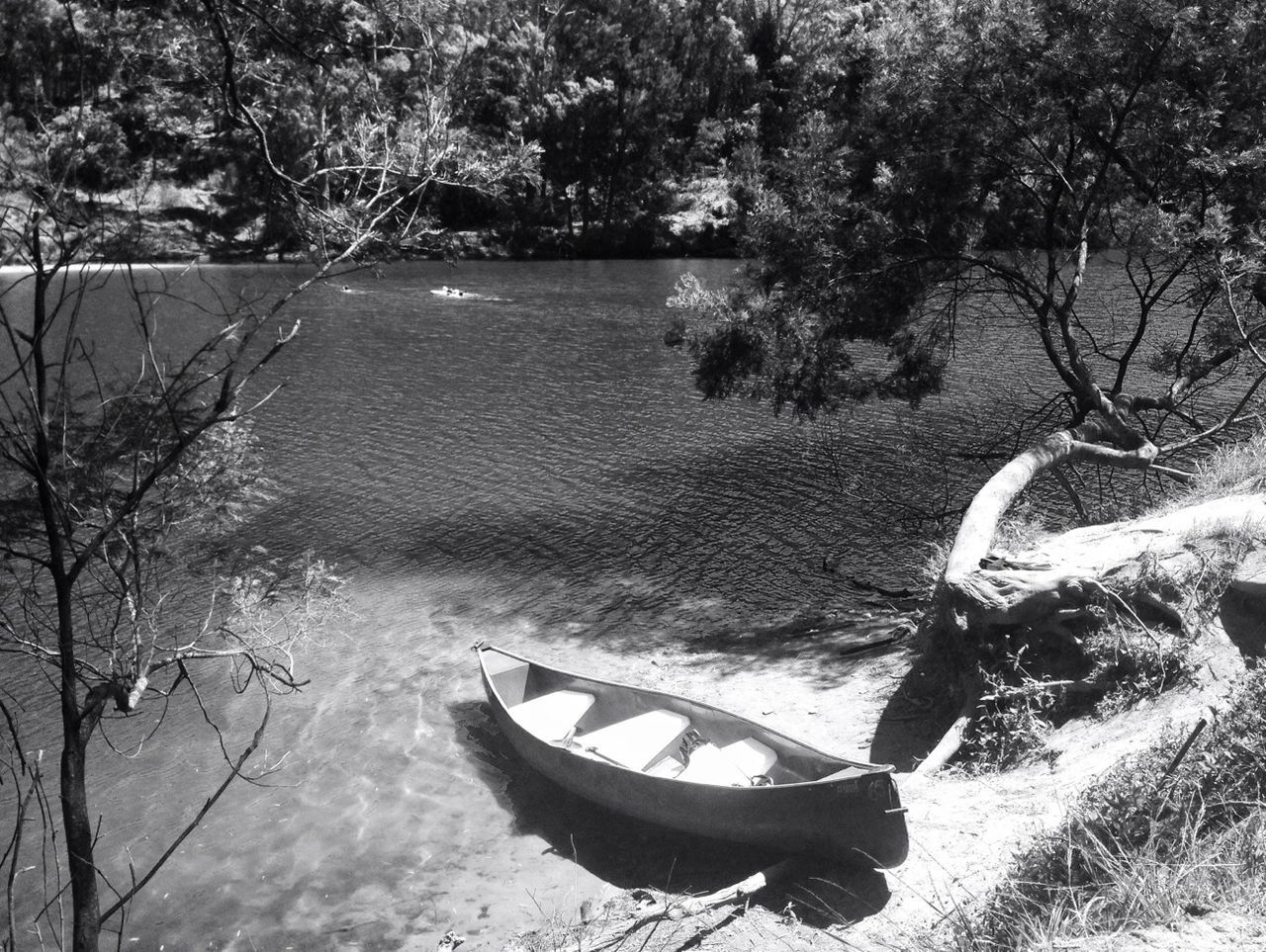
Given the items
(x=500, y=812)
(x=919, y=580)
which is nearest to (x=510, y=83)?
(x=919, y=580)

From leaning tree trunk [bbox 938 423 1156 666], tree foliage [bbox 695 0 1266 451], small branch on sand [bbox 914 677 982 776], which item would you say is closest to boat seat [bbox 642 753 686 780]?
small branch on sand [bbox 914 677 982 776]

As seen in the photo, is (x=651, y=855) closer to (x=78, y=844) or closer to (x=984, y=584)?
(x=984, y=584)

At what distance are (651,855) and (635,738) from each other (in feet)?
3.62

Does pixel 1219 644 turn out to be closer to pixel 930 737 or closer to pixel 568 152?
pixel 930 737

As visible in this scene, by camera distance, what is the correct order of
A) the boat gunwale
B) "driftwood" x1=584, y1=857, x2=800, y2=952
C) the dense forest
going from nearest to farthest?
the dense forest, "driftwood" x1=584, y1=857, x2=800, y2=952, the boat gunwale

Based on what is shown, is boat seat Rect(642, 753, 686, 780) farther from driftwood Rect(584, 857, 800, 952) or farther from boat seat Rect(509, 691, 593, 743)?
driftwood Rect(584, 857, 800, 952)

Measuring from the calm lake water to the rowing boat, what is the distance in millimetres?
439

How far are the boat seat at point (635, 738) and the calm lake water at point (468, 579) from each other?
1.92 ft

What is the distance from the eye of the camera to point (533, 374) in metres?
28.2

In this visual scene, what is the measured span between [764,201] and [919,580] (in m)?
5.34

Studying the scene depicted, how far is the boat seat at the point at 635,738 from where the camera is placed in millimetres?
9555

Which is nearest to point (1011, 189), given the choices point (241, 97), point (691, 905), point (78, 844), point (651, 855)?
point (651, 855)

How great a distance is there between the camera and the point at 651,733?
9859mm

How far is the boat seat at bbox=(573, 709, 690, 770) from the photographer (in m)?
9.55
